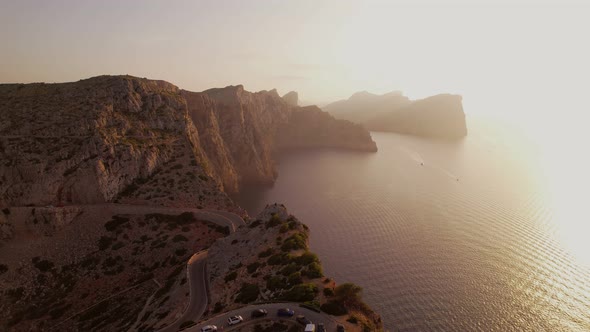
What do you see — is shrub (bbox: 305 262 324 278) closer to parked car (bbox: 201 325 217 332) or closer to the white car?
the white car

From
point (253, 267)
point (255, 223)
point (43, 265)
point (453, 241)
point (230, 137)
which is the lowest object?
point (453, 241)

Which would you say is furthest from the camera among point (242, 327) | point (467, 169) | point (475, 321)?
point (467, 169)

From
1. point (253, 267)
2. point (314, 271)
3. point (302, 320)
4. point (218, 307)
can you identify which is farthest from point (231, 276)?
point (302, 320)

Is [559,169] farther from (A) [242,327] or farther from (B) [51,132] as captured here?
(B) [51,132]

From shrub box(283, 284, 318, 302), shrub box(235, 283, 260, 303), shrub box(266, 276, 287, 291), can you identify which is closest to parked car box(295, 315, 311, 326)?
shrub box(283, 284, 318, 302)

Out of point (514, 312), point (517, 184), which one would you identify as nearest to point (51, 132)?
point (514, 312)

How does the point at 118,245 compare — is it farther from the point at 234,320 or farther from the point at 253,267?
the point at 234,320
